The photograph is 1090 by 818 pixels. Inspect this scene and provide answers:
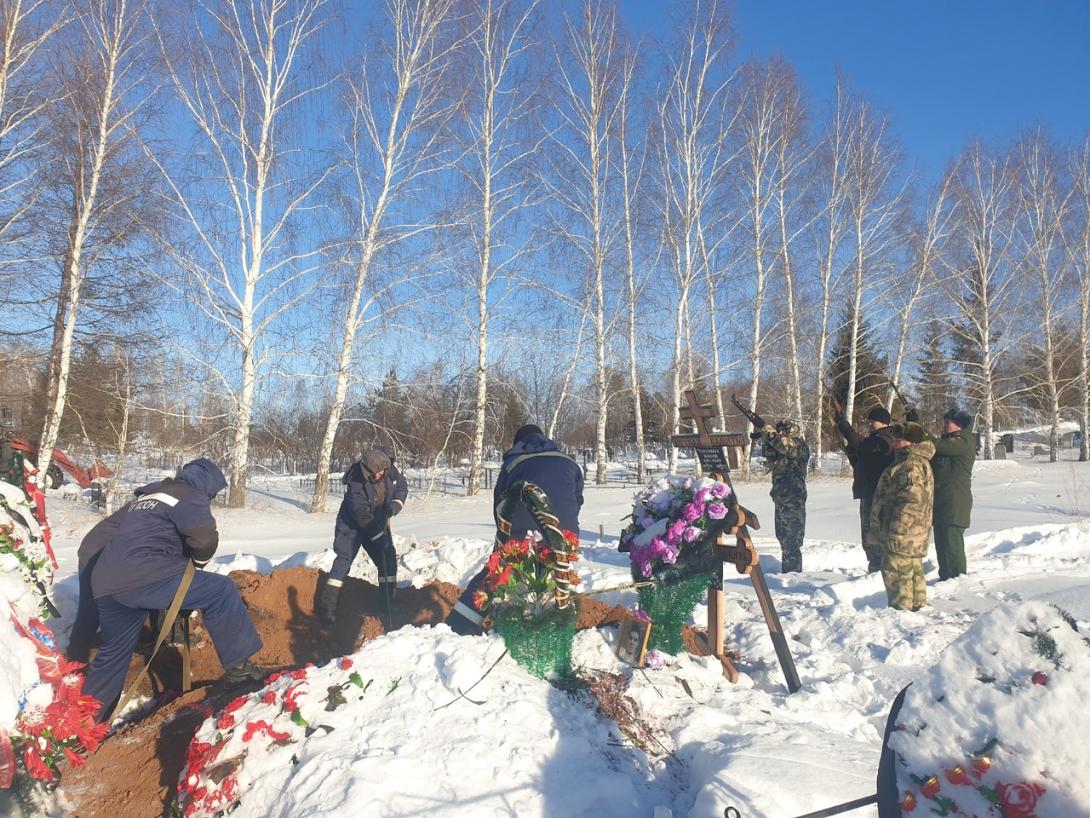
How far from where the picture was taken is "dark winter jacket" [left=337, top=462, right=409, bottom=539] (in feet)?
20.6

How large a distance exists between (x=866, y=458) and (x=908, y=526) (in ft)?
5.85

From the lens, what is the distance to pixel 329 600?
613cm

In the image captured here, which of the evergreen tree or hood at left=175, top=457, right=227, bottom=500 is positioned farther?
the evergreen tree

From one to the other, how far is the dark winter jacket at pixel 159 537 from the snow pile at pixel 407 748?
1.18 metres

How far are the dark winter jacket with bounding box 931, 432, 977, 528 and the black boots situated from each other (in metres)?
5.75

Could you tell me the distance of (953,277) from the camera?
2347 centimetres

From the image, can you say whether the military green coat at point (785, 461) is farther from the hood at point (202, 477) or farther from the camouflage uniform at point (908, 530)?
the hood at point (202, 477)

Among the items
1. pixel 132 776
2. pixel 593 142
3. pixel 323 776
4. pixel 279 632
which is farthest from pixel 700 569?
pixel 593 142

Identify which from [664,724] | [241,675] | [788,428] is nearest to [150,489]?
[241,675]

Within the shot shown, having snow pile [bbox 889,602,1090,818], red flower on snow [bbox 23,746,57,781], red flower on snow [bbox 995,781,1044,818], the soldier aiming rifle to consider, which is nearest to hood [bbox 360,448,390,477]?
red flower on snow [bbox 23,746,57,781]

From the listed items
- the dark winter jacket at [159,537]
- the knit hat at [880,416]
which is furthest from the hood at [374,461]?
the knit hat at [880,416]

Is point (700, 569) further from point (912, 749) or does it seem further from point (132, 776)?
point (132, 776)

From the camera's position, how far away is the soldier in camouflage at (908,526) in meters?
5.66

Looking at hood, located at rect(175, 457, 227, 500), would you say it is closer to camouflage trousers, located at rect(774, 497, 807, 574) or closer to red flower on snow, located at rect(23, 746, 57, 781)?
red flower on snow, located at rect(23, 746, 57, 781)
